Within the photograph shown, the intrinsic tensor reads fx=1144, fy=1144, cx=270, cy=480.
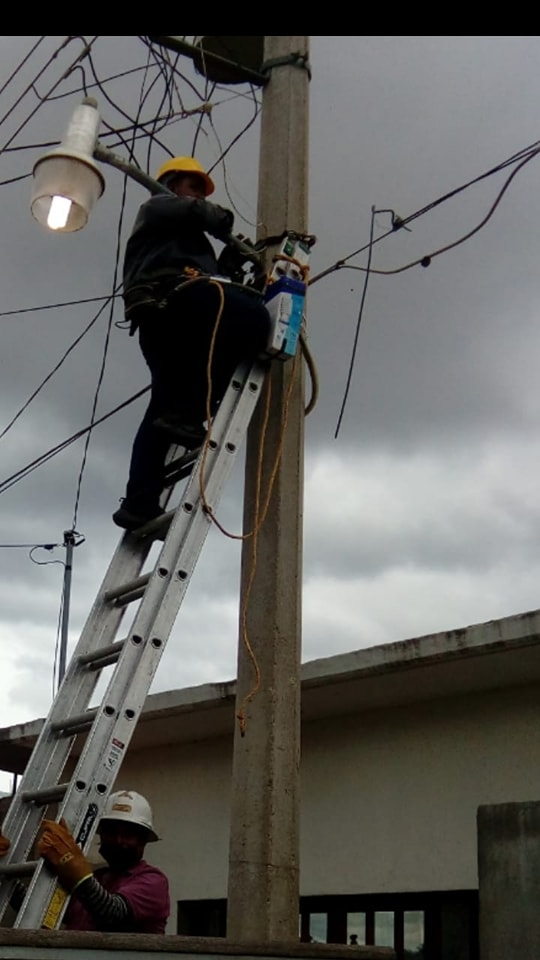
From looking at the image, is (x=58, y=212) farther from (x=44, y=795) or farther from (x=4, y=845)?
(x=4, y=845)

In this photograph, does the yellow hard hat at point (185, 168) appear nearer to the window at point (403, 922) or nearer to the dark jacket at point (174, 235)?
the dark jacket at point (174, 235)

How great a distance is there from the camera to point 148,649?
13.4 ft

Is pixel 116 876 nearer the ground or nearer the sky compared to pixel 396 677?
nearer the ground

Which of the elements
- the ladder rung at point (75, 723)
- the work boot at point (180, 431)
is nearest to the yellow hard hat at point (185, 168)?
the work boot at point (180, 431)

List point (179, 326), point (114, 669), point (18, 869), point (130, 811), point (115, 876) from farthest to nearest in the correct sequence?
1. point (179, 326)
2. point (130, 811)
3. point (115, 876)
4. point (114, 669)
5. point (18, 869)

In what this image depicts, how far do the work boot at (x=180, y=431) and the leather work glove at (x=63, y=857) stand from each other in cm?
175

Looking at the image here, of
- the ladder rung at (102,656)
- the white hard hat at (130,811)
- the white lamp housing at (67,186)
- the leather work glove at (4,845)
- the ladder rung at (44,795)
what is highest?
the white lamp housing at (67,186)

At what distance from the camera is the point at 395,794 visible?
760 centimetres

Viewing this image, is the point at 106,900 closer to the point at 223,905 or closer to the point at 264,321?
the point at 264,321

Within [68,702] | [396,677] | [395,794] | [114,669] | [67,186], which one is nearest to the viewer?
[114,669]

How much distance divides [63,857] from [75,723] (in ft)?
2.49

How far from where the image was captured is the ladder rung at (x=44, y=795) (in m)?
4.02

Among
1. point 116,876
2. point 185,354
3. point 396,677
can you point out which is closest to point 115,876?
point 116,876
